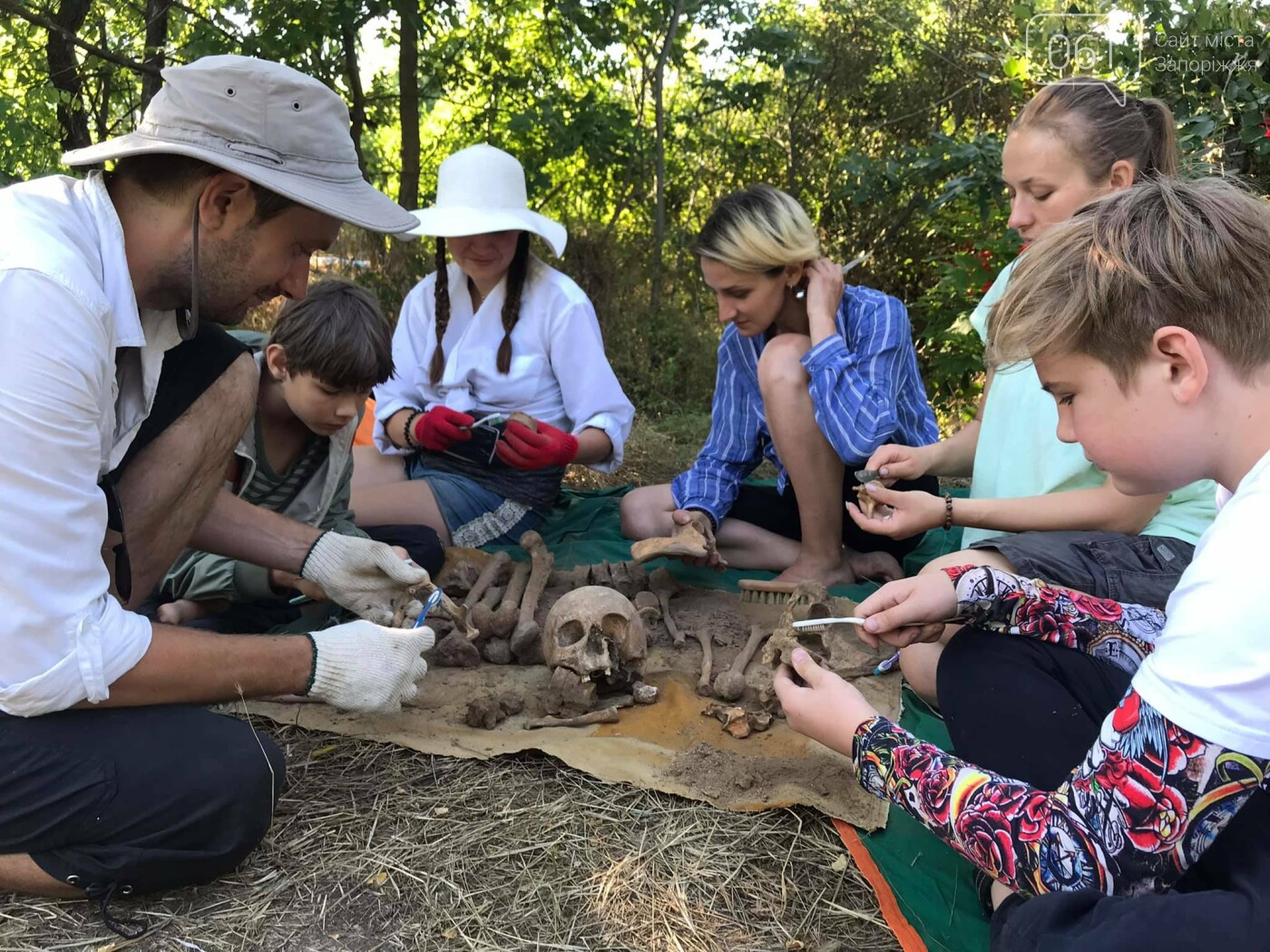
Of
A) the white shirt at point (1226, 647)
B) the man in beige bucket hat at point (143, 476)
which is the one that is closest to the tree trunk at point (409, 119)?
the man in beige bucket hat at point (143, 476)

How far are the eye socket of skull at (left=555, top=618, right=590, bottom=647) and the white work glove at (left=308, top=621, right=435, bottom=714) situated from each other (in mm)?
488

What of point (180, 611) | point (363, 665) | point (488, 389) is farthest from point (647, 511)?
point (363, 665)

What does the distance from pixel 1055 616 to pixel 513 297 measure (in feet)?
9.76

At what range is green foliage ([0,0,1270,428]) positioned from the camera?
5.65 m

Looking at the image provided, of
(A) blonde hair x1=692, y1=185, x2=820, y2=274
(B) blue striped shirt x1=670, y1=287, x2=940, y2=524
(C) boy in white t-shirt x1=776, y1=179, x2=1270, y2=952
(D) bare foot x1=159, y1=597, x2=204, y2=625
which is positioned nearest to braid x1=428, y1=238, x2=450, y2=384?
(B) blue striped shirt x1=670, y1=287, x2=940, y2=524

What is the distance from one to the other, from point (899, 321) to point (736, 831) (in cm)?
215

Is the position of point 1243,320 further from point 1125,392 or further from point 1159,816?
point 1159,816

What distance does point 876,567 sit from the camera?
3.88 m

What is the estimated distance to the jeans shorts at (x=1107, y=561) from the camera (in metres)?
2.49

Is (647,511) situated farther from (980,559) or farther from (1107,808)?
(1107,808)

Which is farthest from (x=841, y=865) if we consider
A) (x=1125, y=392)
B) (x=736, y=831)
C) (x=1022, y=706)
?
(x=1125, y=392)

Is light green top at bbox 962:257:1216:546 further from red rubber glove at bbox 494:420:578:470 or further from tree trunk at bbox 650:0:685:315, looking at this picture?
tree trunk at bbox 650:0:685:315

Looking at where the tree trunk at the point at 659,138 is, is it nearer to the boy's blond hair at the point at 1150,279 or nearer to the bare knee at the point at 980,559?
the bare knee at the point at 980,559

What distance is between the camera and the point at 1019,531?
283cm
